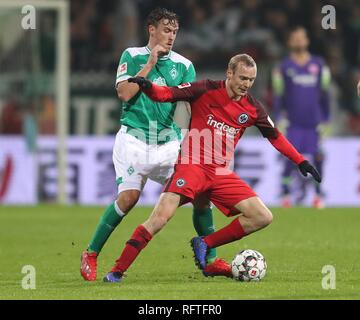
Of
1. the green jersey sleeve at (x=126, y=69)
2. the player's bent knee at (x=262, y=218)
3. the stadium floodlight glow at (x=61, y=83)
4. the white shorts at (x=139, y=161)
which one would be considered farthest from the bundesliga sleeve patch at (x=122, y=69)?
the stadium floodlight glow at (x=61, y=83)

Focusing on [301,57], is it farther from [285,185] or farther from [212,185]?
[212,185]

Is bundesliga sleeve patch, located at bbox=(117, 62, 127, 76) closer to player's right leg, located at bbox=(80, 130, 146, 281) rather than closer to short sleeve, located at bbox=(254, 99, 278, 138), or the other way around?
player's right leg, located at bbox=(80, 130, 146, 281)

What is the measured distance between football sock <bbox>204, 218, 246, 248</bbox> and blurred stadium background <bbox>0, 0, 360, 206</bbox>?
8.65 meters

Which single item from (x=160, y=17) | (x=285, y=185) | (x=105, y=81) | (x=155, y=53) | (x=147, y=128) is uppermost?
(x=160, y=17)

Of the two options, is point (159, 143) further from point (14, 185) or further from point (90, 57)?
point (90, 57)

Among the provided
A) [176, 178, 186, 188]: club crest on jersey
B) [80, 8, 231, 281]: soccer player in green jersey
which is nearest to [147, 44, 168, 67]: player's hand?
[80, 8, 231, 281]: soccer player in green jersey

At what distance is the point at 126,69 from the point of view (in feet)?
29.2

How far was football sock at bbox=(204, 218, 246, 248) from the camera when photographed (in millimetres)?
8688

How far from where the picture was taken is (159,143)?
9.12 meters

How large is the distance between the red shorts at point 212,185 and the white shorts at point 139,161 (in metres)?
0.37

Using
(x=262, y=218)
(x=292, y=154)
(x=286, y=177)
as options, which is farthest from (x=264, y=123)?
(x=286, y=177)

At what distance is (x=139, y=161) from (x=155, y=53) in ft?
3.00

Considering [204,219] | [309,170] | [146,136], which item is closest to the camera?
[309,170]

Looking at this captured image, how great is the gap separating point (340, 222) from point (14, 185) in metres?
6.04
